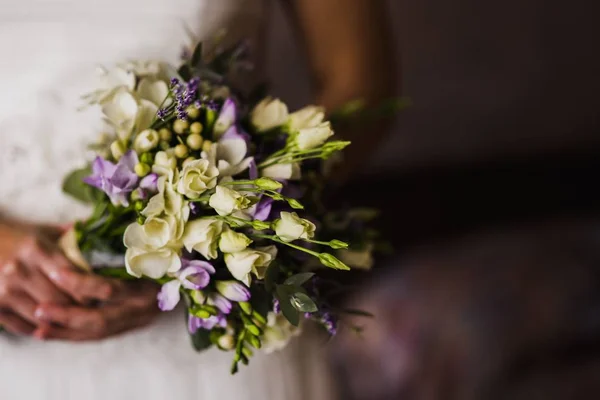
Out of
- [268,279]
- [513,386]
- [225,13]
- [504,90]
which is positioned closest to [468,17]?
[504,90]

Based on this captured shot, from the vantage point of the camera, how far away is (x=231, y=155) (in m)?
0.58

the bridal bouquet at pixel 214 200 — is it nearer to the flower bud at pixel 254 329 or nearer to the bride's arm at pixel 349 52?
the flower bud at pixel 254 329

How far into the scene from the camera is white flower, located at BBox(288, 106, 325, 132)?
0.61 m

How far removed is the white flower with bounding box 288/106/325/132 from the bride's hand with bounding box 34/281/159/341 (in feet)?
0.80

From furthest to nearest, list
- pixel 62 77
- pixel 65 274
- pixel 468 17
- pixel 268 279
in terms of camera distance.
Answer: pixel 468 17 < pixel 62 77 < pixel 65 274 < pixel 268 279

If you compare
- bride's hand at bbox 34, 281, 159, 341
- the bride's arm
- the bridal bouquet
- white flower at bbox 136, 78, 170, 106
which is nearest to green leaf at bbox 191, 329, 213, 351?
the bridal bouquet

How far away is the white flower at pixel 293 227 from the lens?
50 cm

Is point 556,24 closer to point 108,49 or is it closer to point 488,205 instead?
point 488,205

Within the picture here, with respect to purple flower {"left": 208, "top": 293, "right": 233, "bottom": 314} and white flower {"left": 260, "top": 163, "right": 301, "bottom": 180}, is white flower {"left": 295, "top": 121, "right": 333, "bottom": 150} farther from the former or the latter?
purple flower {"left": 208, "top": 293, "right": 233, "bottom": 314}

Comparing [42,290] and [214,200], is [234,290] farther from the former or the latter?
[42,290]

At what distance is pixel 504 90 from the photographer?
2.17 m

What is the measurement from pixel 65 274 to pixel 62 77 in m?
0.24

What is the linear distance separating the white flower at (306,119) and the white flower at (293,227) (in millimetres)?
128

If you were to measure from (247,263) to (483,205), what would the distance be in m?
1.85
